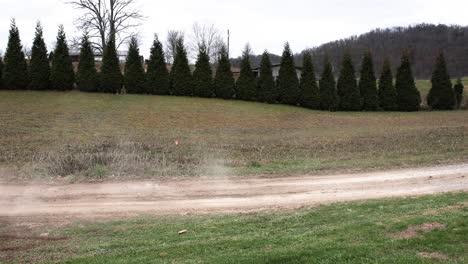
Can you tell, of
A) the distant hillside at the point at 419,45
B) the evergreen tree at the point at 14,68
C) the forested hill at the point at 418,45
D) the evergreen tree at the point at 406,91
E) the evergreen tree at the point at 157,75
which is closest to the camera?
the evergreen tree at the point at 14,68

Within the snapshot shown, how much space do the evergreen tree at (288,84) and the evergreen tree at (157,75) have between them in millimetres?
9744

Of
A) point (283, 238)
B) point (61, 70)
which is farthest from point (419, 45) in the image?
point (283, 238)

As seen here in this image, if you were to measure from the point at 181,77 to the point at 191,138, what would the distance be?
61.0 feet

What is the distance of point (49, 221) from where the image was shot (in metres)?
8.06

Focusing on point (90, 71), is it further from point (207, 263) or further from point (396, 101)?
point (207, 263)

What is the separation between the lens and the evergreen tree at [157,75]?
3872 centimetres

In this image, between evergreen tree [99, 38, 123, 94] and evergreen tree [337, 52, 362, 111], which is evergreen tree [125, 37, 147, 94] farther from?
evergreen tree [337, 52, 362, 111]

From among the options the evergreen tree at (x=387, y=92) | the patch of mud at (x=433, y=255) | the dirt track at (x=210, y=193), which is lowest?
the dirt track at (x=210, y=193)

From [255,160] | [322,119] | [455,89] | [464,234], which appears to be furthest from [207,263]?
[455,89]

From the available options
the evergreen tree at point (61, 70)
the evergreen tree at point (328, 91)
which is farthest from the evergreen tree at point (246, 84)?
the evergreen tree at point (61, 70)

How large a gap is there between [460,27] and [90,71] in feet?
362

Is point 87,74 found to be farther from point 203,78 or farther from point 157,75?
point 203,78

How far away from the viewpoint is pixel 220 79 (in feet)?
131

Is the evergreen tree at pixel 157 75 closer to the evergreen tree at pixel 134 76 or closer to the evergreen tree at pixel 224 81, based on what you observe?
the evergreen tree at pixel 134 76
